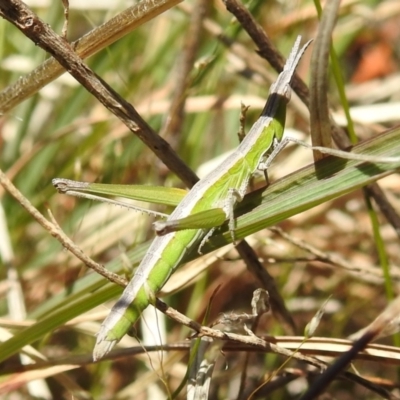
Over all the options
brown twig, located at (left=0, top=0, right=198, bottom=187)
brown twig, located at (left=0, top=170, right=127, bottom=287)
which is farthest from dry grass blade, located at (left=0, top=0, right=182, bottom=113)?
brown twig, located at (left=0, top=170, right=127, bottom=287)

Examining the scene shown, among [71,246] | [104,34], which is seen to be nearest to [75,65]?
[104,34]

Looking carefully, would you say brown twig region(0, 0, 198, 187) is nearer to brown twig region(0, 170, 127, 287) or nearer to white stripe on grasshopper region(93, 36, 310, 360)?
white stripe on grasshopper region(93, 36, 310, 360)

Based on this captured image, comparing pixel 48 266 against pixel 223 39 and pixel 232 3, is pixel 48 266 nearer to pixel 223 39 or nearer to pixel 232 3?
pixel 223 39

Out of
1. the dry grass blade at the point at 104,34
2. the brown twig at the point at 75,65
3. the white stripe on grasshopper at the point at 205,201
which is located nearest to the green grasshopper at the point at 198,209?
the white stripe on grasshopper at the point at 205,201

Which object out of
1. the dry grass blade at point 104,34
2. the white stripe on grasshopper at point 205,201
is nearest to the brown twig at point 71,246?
the white stripe on grasshopper at point 205,201

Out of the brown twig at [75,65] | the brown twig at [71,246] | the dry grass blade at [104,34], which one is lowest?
the brown twig at [71,246]

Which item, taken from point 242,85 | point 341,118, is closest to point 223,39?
point 341,118

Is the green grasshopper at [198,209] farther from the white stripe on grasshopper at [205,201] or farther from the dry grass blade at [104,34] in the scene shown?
the dry grass blade at [104,34]

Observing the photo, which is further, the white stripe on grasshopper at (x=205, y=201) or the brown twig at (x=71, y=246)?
the brown twig at (x=71, y=246)

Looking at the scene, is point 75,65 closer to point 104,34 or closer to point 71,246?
point 104,34

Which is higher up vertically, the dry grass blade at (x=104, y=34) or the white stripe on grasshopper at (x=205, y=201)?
the dry grass blade at (x=104, y=34)
